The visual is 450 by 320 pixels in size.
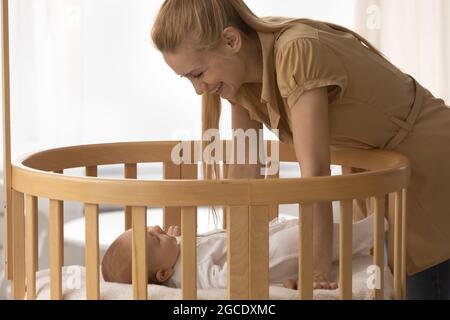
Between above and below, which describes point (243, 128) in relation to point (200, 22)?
below

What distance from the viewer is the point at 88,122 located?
248 cm

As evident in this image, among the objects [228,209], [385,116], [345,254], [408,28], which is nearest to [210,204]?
[228,209]

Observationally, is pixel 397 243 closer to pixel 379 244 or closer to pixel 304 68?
pixel 379 244

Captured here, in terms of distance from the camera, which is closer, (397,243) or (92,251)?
(92,251)

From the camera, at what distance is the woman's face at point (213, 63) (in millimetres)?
1406

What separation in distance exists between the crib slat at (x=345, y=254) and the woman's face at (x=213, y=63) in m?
0.34

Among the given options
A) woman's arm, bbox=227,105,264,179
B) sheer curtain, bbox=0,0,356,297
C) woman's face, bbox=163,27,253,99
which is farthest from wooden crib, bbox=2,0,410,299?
sheer curtain, bbox=0,0,356,297

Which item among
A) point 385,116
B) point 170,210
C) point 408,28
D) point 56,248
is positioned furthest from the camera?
point 408,28

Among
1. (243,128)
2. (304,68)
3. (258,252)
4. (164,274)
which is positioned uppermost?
(304,68)

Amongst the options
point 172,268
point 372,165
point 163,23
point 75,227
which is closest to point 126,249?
point 172,268

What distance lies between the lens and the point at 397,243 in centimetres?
140

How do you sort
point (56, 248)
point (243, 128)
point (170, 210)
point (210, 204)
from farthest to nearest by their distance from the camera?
point (170, 210) → point (243, 128) → point (56, 248) → point (210, 204)

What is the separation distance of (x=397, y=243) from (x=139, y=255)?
0.45 metres
